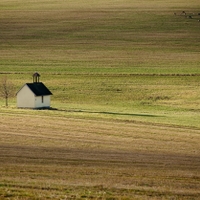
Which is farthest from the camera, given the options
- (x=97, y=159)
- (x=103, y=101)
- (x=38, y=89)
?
(x=103, y=101)

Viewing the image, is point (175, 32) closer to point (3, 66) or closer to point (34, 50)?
point (34, 50)

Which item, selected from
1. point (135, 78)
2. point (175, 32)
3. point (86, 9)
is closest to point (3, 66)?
point (135, 78)

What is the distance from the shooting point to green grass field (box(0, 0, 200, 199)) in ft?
71.4

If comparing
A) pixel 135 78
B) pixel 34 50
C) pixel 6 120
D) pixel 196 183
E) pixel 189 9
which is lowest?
pixel 196 183

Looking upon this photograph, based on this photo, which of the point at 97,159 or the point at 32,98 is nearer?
→ the point at 97,159

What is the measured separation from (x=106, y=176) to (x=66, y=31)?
8941 centimetres

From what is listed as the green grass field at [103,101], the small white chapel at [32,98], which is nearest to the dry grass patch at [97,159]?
the green grass field at [103,101]

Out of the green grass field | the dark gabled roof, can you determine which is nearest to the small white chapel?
the dark gabled roof

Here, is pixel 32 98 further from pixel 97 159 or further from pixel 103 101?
pixel 97 159

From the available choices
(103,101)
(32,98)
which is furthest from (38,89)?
(103,101)

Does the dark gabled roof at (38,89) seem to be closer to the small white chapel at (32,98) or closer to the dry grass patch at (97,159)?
the small white chapel at (32,98)

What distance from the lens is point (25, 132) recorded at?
3812 centimetres

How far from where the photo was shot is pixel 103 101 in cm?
6862

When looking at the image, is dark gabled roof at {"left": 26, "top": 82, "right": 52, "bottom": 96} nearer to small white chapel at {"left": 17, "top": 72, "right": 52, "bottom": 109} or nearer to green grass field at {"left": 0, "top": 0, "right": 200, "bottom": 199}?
small white chapel at {"left": 17, "top": 72, "right": 52, "bottom": 109}
